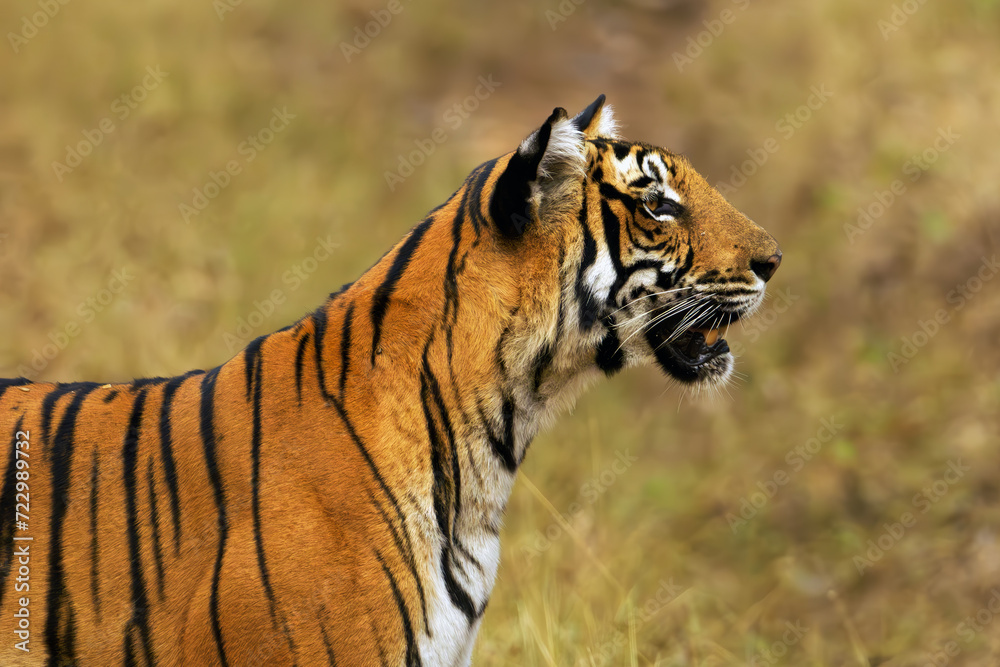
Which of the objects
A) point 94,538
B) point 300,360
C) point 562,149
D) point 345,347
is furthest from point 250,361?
point 562,149

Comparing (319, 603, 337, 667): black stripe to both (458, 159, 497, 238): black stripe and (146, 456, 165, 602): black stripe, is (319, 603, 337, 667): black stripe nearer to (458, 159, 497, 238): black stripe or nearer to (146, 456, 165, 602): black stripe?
(146, 456, 165, 602): black stripe

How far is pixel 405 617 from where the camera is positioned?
8.76 ft

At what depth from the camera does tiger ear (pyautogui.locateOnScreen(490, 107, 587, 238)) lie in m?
2.78

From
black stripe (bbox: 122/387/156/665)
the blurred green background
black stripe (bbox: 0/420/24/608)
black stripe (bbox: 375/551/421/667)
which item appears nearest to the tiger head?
black stripe (bbox: 375/551/421/667)

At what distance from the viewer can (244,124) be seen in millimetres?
9094

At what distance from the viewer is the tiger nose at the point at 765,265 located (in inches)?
128

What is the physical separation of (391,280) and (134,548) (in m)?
1.13

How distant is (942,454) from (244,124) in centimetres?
701

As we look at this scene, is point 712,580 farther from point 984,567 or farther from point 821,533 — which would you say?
point 984,567

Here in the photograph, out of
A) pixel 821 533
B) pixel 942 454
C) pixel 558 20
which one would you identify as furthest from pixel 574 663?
pixel 558 20

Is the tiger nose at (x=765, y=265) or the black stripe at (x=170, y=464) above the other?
the black stripe at (x=170, y=464)

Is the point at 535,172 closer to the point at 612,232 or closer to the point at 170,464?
the point at 612,232

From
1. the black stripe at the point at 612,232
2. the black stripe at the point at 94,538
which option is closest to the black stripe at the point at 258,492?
the black stripe at the point at 94,538

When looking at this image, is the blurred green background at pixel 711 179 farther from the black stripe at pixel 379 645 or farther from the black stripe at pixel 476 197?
the black stripe at pixel 476 197
